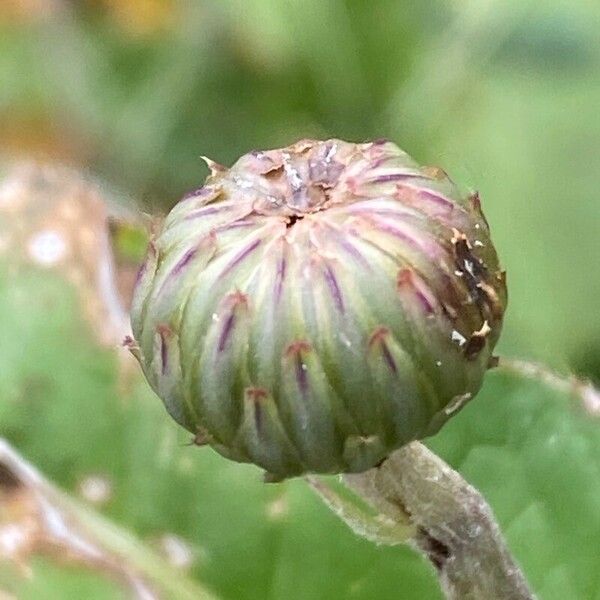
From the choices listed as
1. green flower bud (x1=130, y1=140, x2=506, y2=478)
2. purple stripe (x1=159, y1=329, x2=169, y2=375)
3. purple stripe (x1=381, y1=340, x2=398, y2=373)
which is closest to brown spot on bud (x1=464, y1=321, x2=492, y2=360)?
green flower bud (x1=130, y1=140, x2=506, y2=478)

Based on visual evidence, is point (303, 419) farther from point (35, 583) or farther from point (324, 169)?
point (35, 583)

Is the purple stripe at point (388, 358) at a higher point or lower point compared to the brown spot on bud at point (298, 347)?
higher

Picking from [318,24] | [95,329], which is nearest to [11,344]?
[95,329]

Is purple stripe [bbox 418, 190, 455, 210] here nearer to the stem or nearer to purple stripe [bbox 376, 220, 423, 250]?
purple stripe [bbox 376, 220, 423, 250]

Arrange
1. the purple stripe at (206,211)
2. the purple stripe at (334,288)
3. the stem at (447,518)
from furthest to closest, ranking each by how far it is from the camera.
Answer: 1. the stem at (447,518)
2. the purple stripe at (206,211)
3. the purple stripe at (334,288)

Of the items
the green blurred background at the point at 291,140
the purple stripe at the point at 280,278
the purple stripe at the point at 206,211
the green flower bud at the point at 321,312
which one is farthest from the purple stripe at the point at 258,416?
the green blurred background at the point at 291,140

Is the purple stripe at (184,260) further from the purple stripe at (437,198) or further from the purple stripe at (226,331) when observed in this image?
the purple stripe at (437,198)

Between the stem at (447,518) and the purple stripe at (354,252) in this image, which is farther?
the stem at (447,518)
